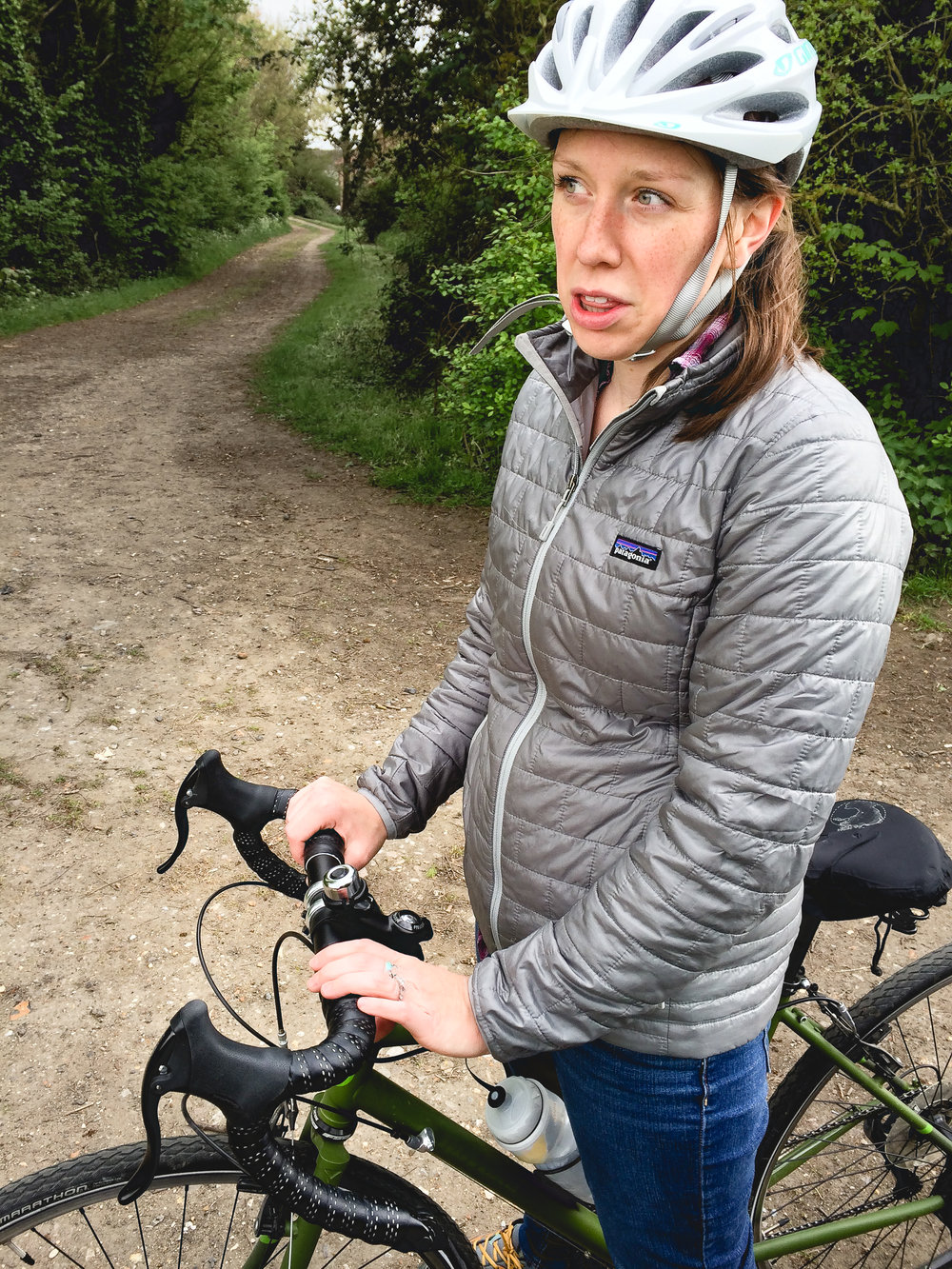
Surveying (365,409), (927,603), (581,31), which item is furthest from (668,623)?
(365,409)

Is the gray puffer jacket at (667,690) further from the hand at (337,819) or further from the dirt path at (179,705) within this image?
the dirt path at (179,705)

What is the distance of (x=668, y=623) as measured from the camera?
4.05ft

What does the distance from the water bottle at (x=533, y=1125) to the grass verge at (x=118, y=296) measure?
14.3 metres

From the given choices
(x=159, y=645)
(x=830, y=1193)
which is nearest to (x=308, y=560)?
(x=159, y=645)

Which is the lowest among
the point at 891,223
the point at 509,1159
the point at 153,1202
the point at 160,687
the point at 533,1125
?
the point at 160,687

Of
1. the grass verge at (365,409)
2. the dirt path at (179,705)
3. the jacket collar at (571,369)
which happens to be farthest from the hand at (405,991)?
Result: the grass verge at (365,409)

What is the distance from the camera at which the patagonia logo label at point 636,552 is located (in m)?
1.25

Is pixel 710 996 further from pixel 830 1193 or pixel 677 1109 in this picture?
pixel 830 1193

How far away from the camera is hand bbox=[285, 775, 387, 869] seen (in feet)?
5.12

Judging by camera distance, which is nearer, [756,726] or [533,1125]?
[756,726]

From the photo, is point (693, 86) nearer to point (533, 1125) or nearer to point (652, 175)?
point (652, 175)

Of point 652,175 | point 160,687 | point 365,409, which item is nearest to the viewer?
point 652,175

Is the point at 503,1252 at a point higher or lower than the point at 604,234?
lower

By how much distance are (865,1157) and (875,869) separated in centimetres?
118
